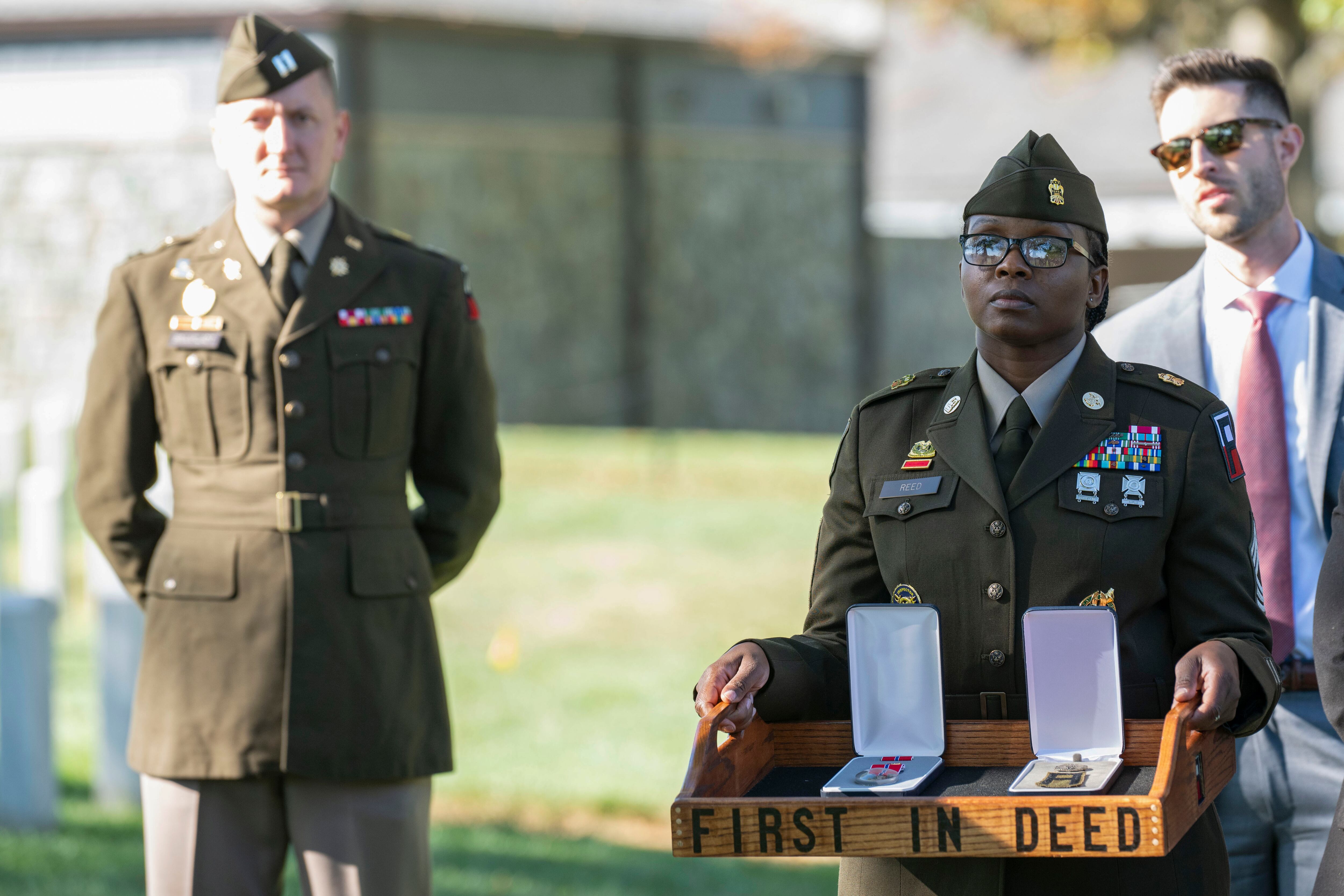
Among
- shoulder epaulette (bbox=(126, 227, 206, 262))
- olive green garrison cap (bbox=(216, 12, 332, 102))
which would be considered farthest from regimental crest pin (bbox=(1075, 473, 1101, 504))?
shoulder epaulette (bbox=(126, 227, 206, 262))

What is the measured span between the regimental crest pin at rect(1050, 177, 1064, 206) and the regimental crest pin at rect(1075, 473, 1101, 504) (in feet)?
1.36

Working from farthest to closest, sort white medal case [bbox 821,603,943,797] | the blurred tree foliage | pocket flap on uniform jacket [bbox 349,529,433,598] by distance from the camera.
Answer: the blurred tree foliage, pocket flap on uniform jacket [bbox 349,529,433,598], white medal case [bbox 821,603,943,797]

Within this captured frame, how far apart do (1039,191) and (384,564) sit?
175 centimetres

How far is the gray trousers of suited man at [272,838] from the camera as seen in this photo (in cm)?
351

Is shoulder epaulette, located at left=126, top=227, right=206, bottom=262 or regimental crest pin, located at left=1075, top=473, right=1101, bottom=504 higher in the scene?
shoulder epaulette, located at left=126, top=227, right=206, bottom=262

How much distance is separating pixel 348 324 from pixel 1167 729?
2106 millimetres

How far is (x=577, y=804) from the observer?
7668 millimetres

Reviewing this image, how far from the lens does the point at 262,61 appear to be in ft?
11.8

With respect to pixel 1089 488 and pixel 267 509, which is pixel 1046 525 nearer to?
pixel 1089 488

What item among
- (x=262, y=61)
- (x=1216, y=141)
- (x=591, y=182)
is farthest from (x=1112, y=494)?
(x=591, y=182)

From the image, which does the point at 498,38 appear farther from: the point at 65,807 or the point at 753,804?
the point at 753,804

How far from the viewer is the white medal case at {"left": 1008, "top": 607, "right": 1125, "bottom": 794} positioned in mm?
2363

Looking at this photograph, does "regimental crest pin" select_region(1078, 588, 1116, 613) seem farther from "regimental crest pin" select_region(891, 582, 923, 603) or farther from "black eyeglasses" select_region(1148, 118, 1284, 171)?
"black eyeglasses" select_region(1148, 118, 1284, 171)

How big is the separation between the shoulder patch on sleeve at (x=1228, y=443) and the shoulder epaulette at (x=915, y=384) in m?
0.43
